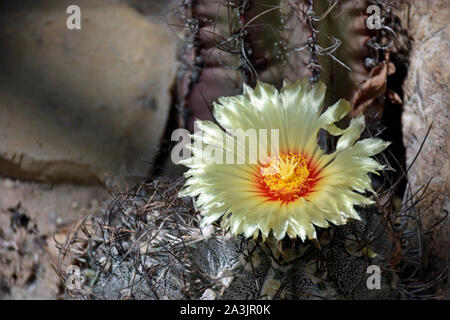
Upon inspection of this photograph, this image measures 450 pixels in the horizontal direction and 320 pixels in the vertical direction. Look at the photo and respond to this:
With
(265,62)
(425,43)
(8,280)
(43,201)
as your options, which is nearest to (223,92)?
(265,62)

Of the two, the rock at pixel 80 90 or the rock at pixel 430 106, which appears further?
the rock at pixel 80 90

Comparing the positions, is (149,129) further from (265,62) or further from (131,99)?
(265,62)

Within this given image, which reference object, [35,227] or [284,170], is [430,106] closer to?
[284,170]

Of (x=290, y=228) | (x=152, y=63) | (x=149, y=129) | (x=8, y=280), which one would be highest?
(x=152, y=63)

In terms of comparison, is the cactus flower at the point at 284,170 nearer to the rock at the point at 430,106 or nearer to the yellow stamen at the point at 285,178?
the yellow stamen at the point at 285,178

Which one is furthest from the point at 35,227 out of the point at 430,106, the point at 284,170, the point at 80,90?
Result: the point at 430,106

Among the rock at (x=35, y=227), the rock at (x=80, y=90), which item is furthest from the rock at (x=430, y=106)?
the rock at (x=35, y=227)
